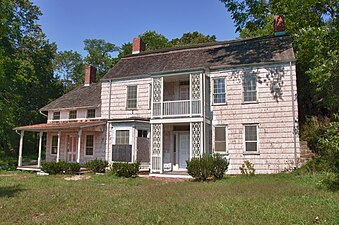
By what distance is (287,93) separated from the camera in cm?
1669

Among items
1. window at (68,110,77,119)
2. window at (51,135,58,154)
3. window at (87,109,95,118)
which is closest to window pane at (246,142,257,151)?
window at (87,109,95,118)

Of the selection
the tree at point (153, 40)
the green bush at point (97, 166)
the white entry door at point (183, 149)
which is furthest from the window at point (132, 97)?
the tree at point (153, 40)

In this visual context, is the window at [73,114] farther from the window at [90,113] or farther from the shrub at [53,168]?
the shrub at [53,168]

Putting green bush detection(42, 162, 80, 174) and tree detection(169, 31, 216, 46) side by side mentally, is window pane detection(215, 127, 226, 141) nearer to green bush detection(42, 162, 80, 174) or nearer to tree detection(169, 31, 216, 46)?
green bush detection(42, 162, 80, 174)

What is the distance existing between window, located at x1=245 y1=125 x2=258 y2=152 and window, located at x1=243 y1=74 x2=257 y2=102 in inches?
65.4

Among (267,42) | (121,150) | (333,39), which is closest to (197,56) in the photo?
(267,42)

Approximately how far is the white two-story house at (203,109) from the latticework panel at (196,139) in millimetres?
58

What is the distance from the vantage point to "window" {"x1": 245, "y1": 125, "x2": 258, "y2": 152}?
55.9ft

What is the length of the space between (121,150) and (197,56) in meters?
8.31

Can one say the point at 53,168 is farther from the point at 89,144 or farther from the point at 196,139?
the point at 196,139

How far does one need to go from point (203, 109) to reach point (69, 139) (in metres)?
12.2

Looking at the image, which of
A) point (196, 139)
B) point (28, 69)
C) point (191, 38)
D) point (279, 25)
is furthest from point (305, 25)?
point (28, 69)

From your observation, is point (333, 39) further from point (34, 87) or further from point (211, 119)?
point (34, 87)

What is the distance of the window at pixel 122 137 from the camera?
19597 millimetres
